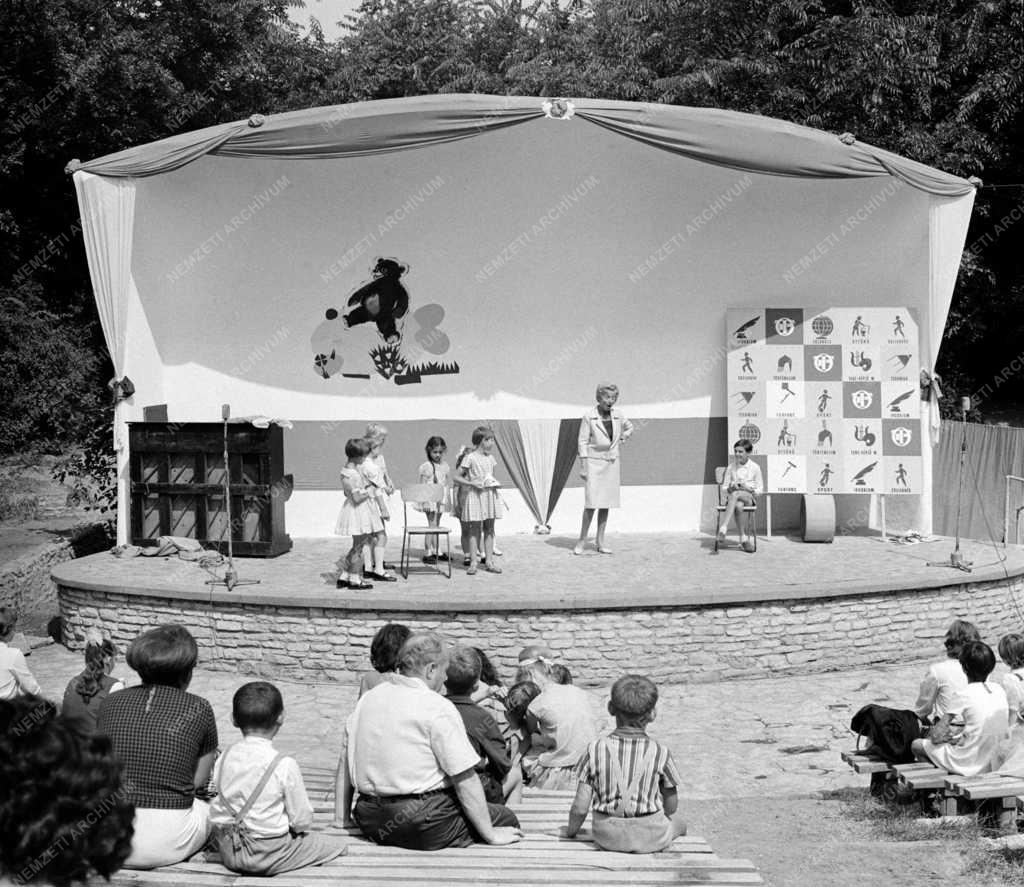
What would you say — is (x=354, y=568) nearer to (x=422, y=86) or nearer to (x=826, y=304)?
(x=826, y=304)

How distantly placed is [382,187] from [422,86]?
1398 centimetres

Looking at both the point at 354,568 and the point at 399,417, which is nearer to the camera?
the point at 354,568

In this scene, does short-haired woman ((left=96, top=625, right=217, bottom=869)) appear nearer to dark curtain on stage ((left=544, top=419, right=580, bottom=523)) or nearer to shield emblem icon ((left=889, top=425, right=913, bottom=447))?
dark curtain on stage ((left=544, top=419, right=580, bottom=523))

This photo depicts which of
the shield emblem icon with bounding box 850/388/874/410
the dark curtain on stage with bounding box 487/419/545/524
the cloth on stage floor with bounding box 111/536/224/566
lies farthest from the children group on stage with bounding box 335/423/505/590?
the shield emblem icon with bounding box 850/388/874/410

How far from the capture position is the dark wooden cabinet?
11.0 meters

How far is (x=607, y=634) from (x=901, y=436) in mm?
4651

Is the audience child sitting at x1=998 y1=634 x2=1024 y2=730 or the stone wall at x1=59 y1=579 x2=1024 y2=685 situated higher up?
the audience child sitting at x1=998 y1=634 x2=1024 y2=730

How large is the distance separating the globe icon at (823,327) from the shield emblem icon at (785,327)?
0.21 meters

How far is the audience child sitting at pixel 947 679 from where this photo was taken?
5.82m

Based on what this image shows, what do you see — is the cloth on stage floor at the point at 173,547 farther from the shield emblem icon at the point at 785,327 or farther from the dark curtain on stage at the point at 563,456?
the shield emblem icon at the point at 785,327

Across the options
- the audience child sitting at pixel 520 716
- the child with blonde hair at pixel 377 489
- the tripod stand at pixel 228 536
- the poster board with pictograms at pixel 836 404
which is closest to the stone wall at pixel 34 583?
the tripod stand at pixel 228 536

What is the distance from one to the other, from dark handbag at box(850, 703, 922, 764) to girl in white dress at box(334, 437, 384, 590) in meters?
4.49

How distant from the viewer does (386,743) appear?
4.25 m

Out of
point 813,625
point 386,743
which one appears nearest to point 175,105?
point 813,625
